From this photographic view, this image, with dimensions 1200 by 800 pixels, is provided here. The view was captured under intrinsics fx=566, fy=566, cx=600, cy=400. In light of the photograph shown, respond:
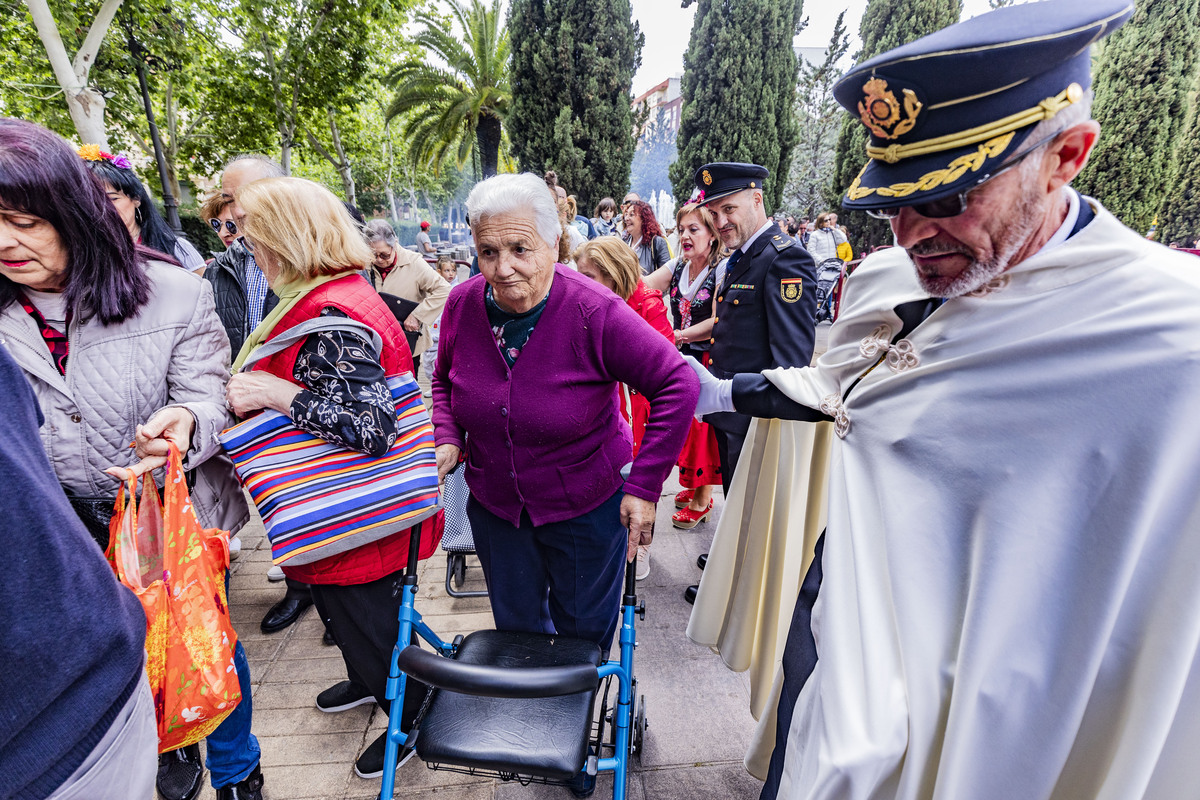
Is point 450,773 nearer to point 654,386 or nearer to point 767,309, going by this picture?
point 654,386

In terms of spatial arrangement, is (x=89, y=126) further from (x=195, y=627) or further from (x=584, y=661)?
(x=584, y=661)

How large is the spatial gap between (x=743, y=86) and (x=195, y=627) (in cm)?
1728

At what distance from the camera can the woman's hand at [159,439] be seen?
5.23 feet

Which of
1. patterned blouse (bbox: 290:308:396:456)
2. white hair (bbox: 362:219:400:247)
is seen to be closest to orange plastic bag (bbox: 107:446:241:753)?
patterned blouse (bbox: 290:308:396:456)

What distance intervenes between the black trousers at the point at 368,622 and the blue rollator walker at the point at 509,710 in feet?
0.71

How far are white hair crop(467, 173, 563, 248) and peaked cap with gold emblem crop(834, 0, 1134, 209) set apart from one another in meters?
0.99

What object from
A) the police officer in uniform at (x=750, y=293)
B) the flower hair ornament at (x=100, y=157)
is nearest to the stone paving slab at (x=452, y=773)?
the police officer in uniform at (x=750, y=293)

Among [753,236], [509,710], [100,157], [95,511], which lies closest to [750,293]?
[753,236]

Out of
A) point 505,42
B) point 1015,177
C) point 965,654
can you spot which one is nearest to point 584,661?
point 965,654

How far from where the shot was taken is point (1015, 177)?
1.08 meters

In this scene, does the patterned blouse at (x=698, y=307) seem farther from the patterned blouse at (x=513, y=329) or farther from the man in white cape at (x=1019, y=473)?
the man in white cape at (x=1019, y=473)

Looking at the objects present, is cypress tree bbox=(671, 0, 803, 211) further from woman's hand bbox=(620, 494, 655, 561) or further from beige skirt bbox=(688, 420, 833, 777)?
woman's hand bbox=(620, 494, 655, 561)

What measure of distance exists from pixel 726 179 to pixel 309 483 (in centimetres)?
270

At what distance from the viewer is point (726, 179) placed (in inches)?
128
